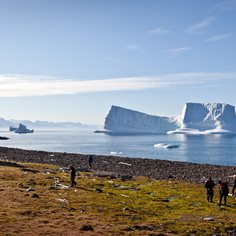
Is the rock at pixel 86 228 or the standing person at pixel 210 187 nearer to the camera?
the rock at pixel 86 228

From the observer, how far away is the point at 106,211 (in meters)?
29.0

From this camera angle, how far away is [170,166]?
7900 cm

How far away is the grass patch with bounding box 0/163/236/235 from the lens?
23875 millimetres

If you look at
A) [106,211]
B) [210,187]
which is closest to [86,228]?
[106,211]

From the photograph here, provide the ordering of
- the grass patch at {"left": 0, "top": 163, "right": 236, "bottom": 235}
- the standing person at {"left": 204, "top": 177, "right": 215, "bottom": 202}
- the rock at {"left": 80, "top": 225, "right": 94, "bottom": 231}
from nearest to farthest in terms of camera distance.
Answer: the rock at {"left": 80, "top": 225, "right": 94, "bottom": 231} < the grass patch at {"left": 0, "top": 163, "right": 236, "bottom": 235} < the standing person at {"left": 204, "top": 177, "right": 215, "bottom": 202}

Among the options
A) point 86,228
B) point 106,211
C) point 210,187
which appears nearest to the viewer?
point 86,228

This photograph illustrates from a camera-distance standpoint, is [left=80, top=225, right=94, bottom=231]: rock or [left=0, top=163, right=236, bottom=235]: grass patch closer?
[left=80, top=225, right=94, bottom=231]: rock

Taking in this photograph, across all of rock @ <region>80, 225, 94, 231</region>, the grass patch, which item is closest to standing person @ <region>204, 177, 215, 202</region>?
the grass patch

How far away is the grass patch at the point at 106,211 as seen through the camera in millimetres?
23875

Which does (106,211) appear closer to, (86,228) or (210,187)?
(86,228)

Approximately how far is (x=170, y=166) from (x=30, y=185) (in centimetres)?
4357

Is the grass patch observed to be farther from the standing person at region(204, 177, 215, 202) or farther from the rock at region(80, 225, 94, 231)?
the standing person at region(204, 177, 215, 202)

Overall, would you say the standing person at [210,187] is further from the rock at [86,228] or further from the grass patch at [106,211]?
the rock at [86,228]

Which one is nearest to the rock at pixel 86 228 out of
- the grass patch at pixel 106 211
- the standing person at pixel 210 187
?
the grass patch at pixel 106 211
